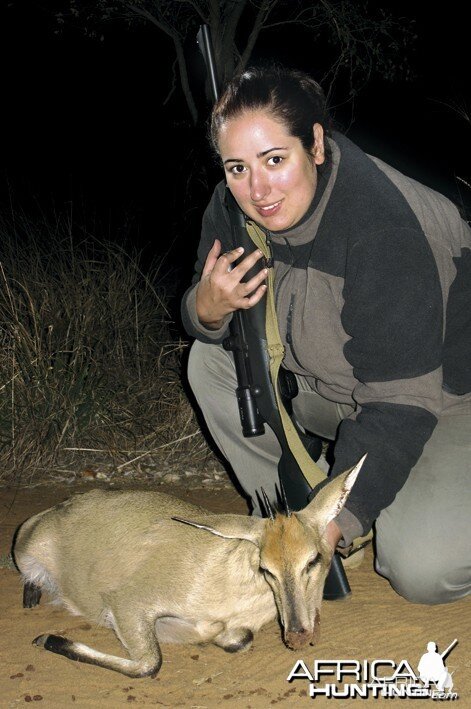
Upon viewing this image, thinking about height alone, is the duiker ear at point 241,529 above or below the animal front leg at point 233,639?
above

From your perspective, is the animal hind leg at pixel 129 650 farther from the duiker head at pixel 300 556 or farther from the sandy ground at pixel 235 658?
A: the duiker head at pixel 300 556

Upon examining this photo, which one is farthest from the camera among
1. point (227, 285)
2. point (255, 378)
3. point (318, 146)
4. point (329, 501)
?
point (255, 378)

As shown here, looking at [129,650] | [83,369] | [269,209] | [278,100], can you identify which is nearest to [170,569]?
[129,650]

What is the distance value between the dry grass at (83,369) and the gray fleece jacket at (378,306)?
9.41 feet

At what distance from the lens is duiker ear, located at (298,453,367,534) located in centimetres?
297

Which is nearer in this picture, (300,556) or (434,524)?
(300,556)

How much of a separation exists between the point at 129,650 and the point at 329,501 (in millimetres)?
1168

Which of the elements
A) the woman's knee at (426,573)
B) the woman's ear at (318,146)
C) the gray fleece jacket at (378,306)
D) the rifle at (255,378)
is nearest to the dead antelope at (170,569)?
the gray fleece jacket at (378,306)

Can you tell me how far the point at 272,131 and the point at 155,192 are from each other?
19.6m

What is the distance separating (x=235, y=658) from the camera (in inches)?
140

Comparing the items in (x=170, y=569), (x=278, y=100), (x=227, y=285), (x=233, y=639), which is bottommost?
(x=233, y=639)

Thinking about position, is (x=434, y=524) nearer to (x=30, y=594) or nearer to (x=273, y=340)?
(x=273, y=340)

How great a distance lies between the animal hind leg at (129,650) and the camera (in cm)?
342

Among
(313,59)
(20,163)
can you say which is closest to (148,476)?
(313,59)
